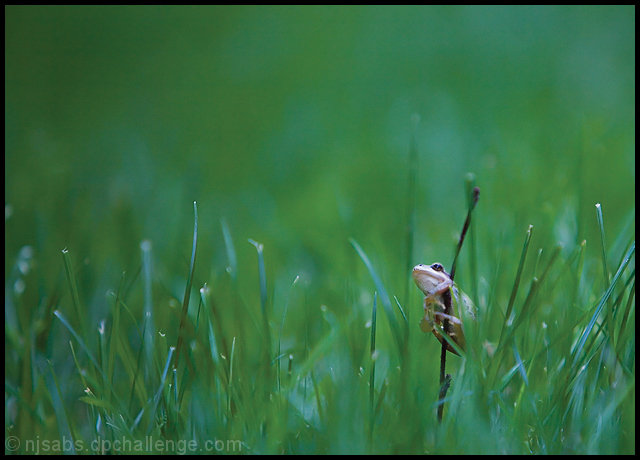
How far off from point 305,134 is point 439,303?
246 centimetres

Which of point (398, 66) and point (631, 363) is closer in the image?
point (631, 363)

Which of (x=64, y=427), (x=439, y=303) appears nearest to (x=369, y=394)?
(x=439, y=303)

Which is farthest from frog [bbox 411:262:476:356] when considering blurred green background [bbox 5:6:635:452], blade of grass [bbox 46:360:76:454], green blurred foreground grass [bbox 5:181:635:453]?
blade of grass [bbox 46:360:76:454]

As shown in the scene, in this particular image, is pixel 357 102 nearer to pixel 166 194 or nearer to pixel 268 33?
pixel 268 33

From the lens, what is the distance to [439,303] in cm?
111

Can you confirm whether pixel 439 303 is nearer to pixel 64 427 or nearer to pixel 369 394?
pixel 369 394

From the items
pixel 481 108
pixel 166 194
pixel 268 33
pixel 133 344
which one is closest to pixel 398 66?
pixel 481 108

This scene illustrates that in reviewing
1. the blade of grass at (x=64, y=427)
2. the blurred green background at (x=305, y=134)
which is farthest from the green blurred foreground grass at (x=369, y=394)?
the blurred green background at (x=305, y=134)

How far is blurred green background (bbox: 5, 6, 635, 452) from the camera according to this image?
7.64 ft

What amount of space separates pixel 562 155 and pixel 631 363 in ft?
5.83

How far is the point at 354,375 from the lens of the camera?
1212 millimetres

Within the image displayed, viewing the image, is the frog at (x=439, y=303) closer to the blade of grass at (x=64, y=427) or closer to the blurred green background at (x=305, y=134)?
the blurred green background at (x=305, y=134)

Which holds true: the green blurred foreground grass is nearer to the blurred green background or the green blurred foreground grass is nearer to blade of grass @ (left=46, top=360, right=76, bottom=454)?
blade of grass @ (left=46, top=360, right=76, bottom=454)

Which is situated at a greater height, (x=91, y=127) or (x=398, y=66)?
(x=398, y=66)
